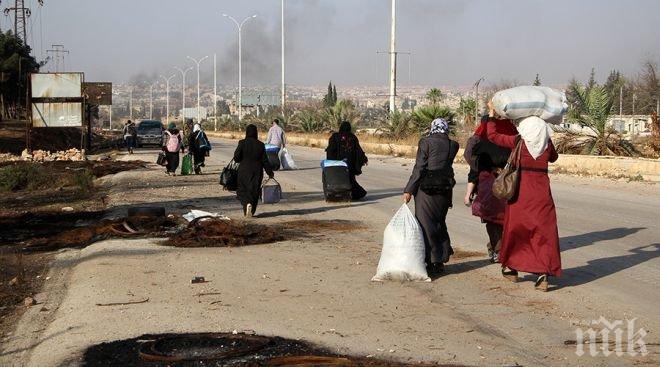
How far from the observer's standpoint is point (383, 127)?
48.8 m

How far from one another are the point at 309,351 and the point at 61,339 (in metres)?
2.04

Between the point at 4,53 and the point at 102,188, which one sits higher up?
the point at 4,53

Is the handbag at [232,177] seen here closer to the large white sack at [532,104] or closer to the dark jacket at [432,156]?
the dark jacket at [432,156]

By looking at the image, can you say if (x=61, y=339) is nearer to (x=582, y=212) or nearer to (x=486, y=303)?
(x=486, y=303)

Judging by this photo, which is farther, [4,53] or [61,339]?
[4,53]

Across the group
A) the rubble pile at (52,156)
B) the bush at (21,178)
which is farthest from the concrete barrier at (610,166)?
the rubble pile at (52,156)

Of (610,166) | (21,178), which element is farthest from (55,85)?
(610,166)

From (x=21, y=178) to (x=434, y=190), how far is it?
63.7ft

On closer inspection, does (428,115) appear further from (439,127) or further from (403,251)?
(403,251)

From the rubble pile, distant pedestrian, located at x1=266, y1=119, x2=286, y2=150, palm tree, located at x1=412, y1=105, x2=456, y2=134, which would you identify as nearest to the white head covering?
distant pedestrian, located at x1=266, y1=119, x2=286, y2=150

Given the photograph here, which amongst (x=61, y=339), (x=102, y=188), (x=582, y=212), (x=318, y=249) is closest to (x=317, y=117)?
(x=102, y=188)

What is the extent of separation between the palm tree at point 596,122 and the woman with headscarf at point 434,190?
20.1 meters

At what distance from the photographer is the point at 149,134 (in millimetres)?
58594

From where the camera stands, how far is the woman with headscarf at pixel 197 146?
28109mm
